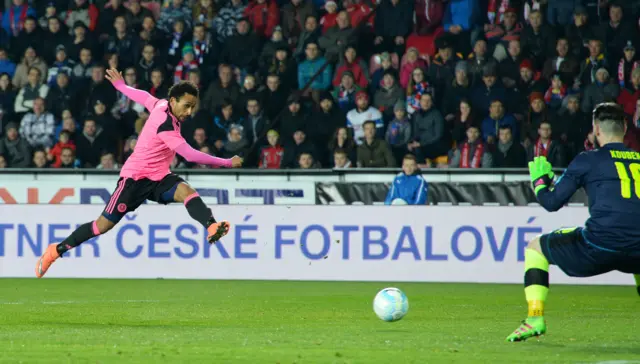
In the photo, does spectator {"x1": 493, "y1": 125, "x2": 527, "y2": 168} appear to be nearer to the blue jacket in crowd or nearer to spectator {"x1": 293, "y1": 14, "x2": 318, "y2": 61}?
the blue jacket in crowd

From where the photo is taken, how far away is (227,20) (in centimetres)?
2198

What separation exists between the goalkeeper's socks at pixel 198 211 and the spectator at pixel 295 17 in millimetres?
10347

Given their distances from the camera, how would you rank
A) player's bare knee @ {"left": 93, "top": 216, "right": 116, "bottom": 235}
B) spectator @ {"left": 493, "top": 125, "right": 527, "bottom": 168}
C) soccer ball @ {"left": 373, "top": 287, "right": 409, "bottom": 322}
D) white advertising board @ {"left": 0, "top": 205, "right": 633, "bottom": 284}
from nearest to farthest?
1. soccer ball @ {"left": 373, "top": 287, "right": 409, "bottom": 322}
2. player's bare knee @ {"left": 93, "top": 216, "right": 116, "bottom": 235}
3. white advertising board @ {"left": 0, "top": 205, "right": 633, "bottom": 284}
4. spectator @ {"left": 493, "top": 125, "right": 527, "bottom": 168}

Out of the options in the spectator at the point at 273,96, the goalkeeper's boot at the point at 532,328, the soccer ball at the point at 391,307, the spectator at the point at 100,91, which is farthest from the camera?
the spectator at the point at 100,91

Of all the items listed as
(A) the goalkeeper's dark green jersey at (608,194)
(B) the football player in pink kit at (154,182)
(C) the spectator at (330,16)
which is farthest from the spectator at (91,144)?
(A) the goalkeeper's dark green jersey at (608,194)

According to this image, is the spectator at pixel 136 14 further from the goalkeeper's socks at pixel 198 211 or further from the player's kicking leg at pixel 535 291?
the player's kicking leg at pixel 535 291

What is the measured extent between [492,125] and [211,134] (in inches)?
187

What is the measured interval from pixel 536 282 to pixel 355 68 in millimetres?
12596

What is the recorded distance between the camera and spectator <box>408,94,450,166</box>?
756 inches

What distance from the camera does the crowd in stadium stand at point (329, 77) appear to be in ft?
62.4

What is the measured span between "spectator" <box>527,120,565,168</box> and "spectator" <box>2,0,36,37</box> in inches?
406

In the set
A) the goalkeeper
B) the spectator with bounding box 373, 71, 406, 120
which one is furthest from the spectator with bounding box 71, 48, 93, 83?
the goalkeeper

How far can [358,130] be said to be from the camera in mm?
19672

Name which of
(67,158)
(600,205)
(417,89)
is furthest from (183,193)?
(67,158)
